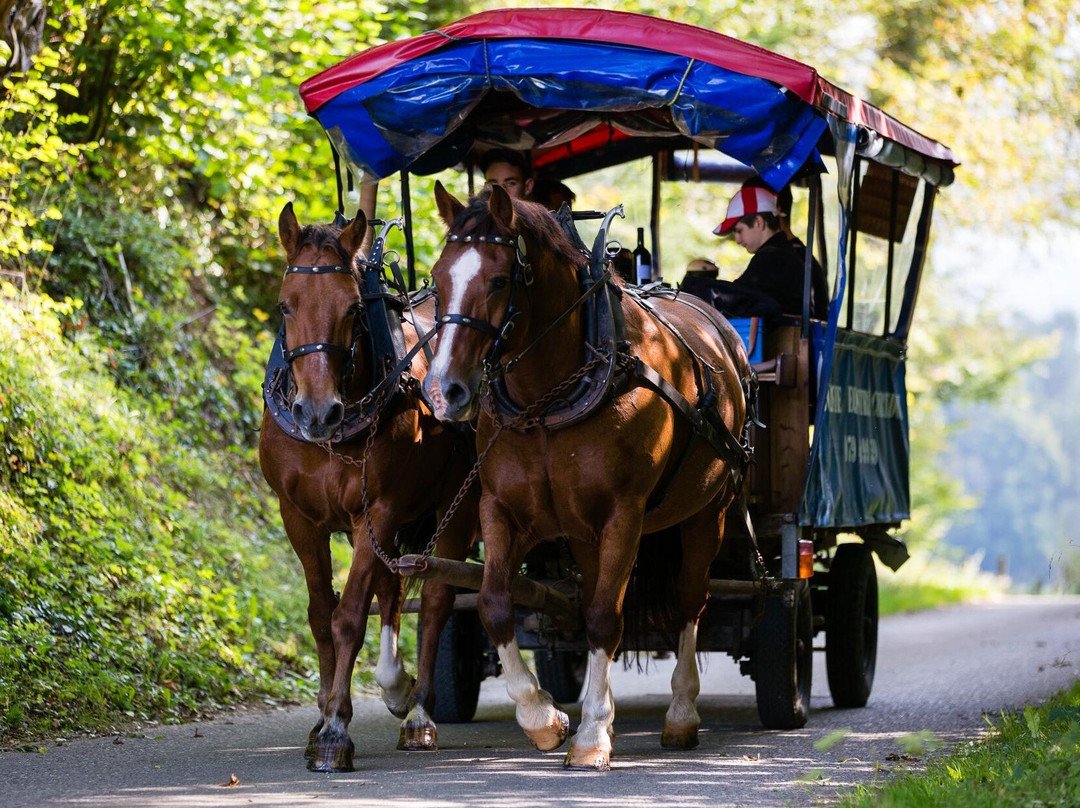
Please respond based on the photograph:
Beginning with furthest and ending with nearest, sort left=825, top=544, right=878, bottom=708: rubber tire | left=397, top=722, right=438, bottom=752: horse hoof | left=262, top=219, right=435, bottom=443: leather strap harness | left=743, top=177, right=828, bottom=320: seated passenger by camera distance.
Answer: left=825, top=544, right=878, bottom=708: rubber tire < left=743, top=177, right=828, bottom=320: seated passenger < left=397, top=722, right=438, bottom=752: horse hoof < left=262, top=219, right=435, bottom=443: leather strap harness

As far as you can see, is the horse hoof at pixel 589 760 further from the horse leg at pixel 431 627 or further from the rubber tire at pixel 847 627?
the rubber tire at pixel 847 627

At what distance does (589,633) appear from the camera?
6199mm

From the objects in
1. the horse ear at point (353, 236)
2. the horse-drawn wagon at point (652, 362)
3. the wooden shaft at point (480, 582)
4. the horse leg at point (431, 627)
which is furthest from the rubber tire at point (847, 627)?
the horse ear at point (353, 236)

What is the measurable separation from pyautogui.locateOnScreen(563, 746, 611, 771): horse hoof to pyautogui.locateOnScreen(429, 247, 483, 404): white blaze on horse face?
1660 millimetres

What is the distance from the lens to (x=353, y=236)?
6320mm

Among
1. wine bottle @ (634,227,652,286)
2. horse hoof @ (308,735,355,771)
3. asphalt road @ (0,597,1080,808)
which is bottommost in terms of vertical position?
asphalt road @ (0,597,1080,808)

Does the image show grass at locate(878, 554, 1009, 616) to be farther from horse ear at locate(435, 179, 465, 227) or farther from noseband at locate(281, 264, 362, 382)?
horse ear at locate(435, 179, 465, 227)

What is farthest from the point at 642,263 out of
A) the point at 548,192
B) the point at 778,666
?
the point at 778,666

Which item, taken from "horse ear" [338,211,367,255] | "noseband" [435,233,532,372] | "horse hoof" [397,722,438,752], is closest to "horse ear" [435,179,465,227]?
"noseband" [435,233,532,372]

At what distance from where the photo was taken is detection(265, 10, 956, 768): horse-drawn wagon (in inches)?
238

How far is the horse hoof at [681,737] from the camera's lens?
7.15 metres

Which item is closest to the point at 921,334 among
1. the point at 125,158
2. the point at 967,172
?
the point at 967,172

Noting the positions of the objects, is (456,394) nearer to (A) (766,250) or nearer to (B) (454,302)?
(B) (454,302)

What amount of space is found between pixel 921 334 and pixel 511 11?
53.5 ft
